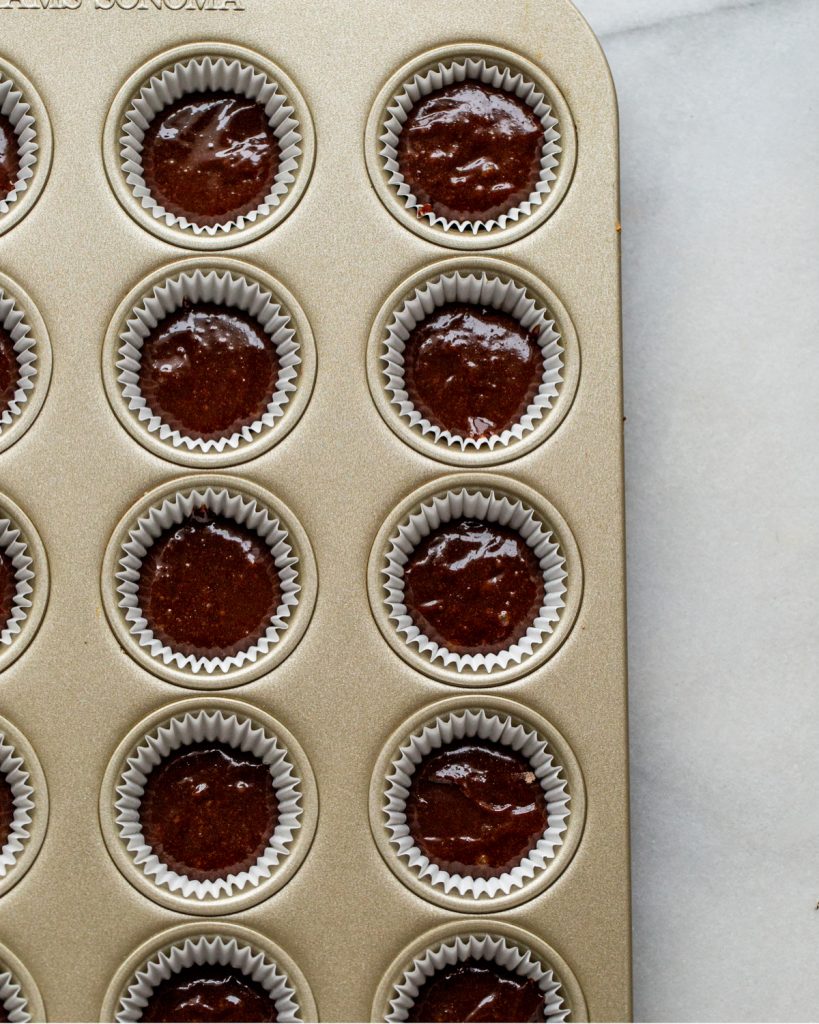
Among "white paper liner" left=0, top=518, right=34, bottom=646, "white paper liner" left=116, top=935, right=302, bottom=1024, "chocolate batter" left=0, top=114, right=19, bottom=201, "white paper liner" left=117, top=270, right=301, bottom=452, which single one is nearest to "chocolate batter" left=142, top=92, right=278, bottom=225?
"white paper liner" left=117, top=270, right=301, bottom=452

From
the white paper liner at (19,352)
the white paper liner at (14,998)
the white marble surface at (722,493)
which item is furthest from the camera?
the white marble surface at (722,493)

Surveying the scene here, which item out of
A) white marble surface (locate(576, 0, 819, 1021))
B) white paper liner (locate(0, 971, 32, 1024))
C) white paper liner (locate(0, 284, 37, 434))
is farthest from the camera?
white marble surface (locate(576, 0, 819, 1021))

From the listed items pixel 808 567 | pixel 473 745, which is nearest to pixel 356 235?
pixel 473 745

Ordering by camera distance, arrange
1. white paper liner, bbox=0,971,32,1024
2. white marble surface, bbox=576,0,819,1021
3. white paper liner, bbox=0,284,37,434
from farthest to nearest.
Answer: white marble surface, bbox=576,0,819,1021 → white paper liner, bbox=0,284,37,434 → white paper liner, bbox=0,971,32,1024

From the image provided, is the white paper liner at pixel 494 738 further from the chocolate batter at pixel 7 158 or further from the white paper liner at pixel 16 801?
the chocolate batter at pixel 7 158

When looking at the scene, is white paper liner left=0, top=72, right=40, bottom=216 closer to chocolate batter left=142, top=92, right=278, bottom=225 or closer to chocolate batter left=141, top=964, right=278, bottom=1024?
chocolate batter left=142, top=92, right=278, bottom=225

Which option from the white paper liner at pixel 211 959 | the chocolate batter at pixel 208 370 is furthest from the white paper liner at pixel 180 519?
the white paper liner at pixel 211 959

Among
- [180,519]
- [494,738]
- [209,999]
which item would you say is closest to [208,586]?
[180,519]
